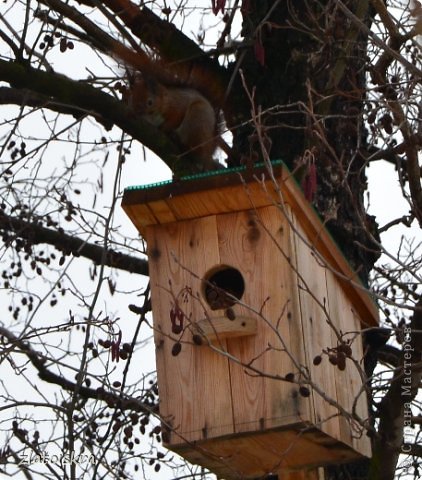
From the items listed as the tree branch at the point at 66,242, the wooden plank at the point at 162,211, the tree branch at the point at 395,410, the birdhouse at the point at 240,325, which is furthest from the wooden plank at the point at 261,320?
the tree branch at the point at 66,242

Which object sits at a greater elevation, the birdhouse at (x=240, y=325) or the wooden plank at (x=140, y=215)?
the wooden plank at (x=140, y=215)

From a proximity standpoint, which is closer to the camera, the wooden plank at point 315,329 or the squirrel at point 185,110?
the wooden plank at point 315,329

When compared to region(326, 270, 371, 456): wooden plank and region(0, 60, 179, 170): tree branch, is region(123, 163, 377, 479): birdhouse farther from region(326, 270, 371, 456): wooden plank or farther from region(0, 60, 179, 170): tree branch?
region(0, 60, 179, 170): tree branch

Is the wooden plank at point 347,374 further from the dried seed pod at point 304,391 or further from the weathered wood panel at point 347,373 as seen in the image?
the dried seed pod at point 304,391

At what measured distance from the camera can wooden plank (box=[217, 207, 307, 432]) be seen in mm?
3678

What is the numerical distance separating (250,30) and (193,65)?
262 mm

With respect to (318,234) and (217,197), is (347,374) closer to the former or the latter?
(318,234)

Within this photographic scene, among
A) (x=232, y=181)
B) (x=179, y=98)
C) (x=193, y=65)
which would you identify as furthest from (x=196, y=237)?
(x=179, y=98)

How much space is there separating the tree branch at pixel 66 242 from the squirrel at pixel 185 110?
0.51 meters

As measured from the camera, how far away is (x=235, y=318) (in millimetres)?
3680

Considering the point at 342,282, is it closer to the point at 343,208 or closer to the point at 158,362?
the point at 343,208

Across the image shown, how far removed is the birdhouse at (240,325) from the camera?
3.69 meters

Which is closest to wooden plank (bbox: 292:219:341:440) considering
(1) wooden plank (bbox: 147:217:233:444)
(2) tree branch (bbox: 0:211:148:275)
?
(1) wooden plank (bbox: 147:217:233:444)

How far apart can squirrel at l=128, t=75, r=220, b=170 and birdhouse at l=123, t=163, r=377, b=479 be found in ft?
3.32
